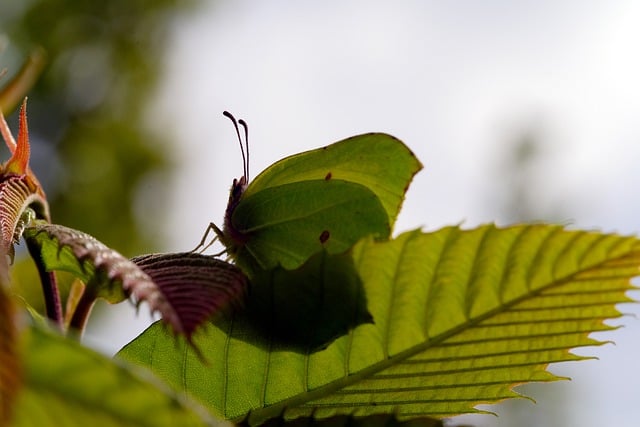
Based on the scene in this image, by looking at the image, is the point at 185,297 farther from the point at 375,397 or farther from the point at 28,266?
the point at 28,266

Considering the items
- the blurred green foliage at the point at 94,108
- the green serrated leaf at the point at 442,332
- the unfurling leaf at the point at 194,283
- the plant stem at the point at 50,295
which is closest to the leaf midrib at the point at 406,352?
the green serrated leaf at the point at 442,332

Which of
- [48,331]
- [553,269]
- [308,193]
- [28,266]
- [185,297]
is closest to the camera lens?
[48,331]

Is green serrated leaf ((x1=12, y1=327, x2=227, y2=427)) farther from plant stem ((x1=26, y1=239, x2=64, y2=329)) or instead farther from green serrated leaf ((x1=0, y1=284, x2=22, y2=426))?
plant stem ((x1=26, y1=239, x2=64, y2=329))

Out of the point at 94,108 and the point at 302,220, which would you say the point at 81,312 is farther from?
the point at 94,108

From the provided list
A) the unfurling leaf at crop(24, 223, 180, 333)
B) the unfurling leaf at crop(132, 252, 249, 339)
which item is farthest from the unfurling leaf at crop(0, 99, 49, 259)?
the unfurling leaf at crop(132, 252, 249, 339)

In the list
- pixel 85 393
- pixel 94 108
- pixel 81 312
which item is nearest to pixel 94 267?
pixel 81 312

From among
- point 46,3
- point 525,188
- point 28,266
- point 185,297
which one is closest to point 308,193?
point 185,297

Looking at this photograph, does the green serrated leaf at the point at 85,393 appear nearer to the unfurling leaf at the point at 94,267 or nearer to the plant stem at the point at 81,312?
the unfurling leaf at the point at 94,267
